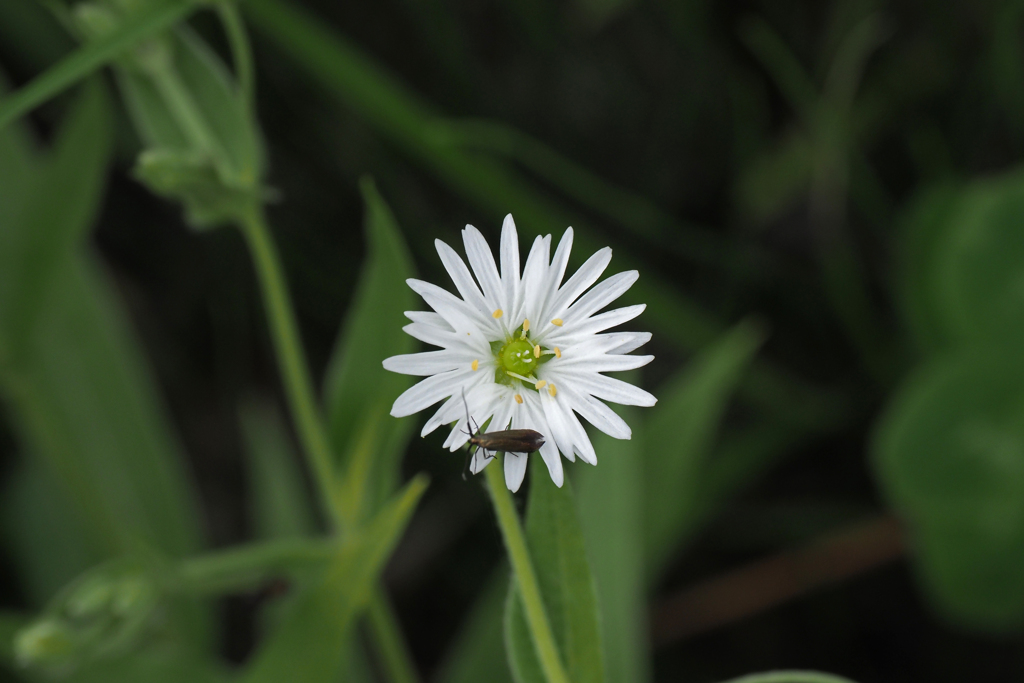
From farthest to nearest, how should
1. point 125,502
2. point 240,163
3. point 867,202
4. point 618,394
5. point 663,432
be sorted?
point 867,202
point 125,502
point 663,432
point 240,163
point 618,394

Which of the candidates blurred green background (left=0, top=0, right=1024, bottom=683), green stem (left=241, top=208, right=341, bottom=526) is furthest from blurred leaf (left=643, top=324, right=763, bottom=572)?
green stem (left=241, top=208, right=341, bottom=526)

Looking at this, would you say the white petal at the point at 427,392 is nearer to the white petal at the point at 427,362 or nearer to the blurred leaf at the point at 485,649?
the white petal at the point at 427,362

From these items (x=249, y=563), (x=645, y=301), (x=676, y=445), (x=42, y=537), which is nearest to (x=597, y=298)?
(x=249, y=563)

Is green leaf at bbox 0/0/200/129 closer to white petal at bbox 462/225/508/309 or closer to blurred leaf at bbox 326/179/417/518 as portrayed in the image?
blurred leaf at bbox 326/179/417/518

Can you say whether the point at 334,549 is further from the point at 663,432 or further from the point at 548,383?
the point at 663,432

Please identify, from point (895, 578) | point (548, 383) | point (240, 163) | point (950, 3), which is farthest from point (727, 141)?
point (548, 383)
